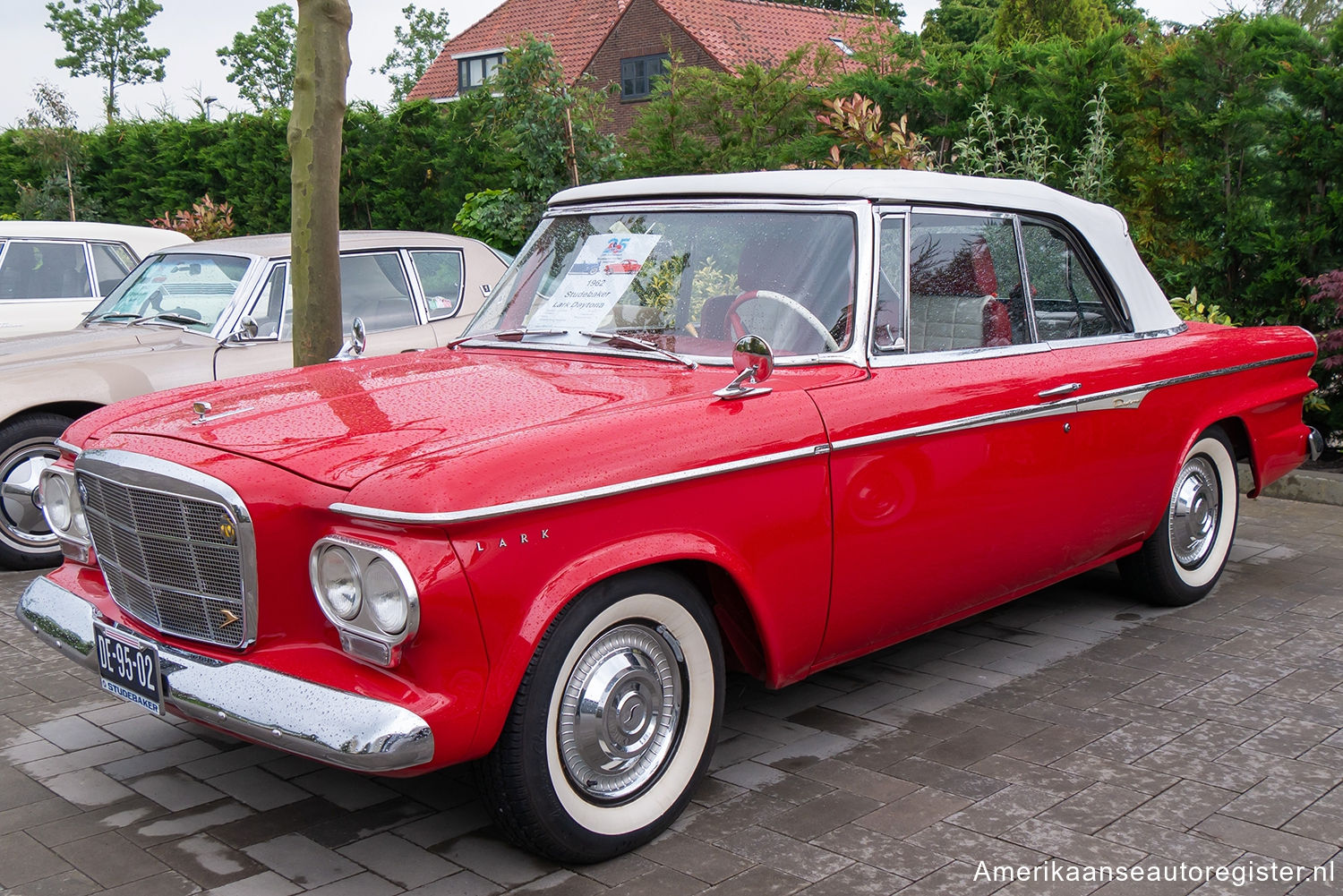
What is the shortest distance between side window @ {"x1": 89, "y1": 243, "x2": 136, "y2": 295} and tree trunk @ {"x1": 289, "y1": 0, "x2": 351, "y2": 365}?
4400 mm

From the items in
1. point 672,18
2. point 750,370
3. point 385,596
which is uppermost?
point 672,18

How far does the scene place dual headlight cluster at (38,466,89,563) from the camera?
3627 mm

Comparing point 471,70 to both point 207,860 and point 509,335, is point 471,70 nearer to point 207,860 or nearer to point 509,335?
point 509,335

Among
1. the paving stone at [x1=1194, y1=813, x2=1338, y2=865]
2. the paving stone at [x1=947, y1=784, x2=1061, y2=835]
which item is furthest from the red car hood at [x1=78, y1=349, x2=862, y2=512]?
the paving stone at [x1=1194, y1=813, x2=1338, y2=865]

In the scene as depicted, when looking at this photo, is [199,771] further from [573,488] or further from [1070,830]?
[1070,830]

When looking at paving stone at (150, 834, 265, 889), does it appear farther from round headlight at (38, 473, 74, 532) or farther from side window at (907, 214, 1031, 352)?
side window at (907, 214, 1031, 352)

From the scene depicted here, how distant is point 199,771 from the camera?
366 centimetres

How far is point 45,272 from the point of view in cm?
970

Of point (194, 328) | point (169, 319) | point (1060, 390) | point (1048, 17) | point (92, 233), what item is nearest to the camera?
point (1060, 390)

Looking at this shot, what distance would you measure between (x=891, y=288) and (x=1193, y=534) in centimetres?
236

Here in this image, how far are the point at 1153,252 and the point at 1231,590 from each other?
163 inches

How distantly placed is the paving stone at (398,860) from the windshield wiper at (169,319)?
4505 millimetres

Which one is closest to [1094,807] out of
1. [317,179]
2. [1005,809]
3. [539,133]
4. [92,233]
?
[1005,809]

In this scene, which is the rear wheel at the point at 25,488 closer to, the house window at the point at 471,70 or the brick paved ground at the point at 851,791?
the brick paved ground at the point at 851,791
